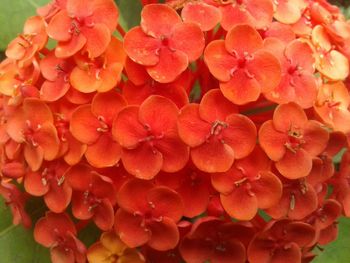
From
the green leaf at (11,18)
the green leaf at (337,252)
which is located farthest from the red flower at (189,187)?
the green leaf at (11,18)

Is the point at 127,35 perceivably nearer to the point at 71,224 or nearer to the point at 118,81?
the point at 118,81

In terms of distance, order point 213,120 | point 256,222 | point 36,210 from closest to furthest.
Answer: point 213,120, point 256,222, point 36,210

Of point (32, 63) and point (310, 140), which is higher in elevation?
point (310, 140)

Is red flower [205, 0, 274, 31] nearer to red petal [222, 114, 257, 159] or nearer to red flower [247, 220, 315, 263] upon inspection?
red petal [222, 114, 257, 159]

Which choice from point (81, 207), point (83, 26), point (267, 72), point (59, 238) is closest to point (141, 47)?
point (83, 26)

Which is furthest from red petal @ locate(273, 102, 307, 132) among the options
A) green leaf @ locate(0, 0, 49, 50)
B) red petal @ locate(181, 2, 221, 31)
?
green leaf @ locate(0, 0, 49, 50)

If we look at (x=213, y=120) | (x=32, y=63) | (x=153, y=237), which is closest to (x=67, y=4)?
(x=32, y=63)

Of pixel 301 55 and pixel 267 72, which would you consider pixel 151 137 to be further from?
pixel 301 55
